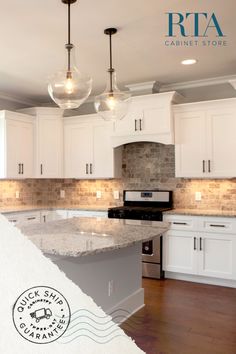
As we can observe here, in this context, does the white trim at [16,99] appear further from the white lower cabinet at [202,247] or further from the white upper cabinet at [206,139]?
the white lower cabinet at [202,247]

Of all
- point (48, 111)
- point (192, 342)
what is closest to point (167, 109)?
point (48, 111)

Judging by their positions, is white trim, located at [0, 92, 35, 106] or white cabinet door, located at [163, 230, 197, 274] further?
white trim, located at [0, 92, 35, 106]

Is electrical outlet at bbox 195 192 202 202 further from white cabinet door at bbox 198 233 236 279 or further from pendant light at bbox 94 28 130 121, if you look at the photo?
pendant light at bbox 94 28 130 121

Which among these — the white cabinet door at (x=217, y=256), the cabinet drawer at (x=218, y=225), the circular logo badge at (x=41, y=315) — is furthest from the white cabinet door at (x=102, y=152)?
the circular logo badge at (x=41, y=315)

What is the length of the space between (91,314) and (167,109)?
4.20 metres

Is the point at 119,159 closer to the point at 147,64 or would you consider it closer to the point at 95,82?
the point at 95,82

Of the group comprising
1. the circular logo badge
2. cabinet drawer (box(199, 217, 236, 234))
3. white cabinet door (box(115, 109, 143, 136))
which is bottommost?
cabinet drawer (box(199, 217, 236, 234))

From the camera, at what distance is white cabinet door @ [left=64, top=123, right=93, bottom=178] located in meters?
5.26

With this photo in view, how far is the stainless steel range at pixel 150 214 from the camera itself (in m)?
4.41

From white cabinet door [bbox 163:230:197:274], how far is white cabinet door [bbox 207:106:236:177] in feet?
2.93

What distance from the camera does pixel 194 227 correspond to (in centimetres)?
421

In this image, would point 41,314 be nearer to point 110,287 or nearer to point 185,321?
point 110,287

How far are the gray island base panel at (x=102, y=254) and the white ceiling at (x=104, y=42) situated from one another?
5.69ft

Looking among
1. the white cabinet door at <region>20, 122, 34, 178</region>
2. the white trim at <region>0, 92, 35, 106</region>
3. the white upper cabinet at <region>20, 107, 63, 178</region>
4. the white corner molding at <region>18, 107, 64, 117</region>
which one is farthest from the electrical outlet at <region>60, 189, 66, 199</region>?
the white trim at <region>0, 92, 35, 106</region>
